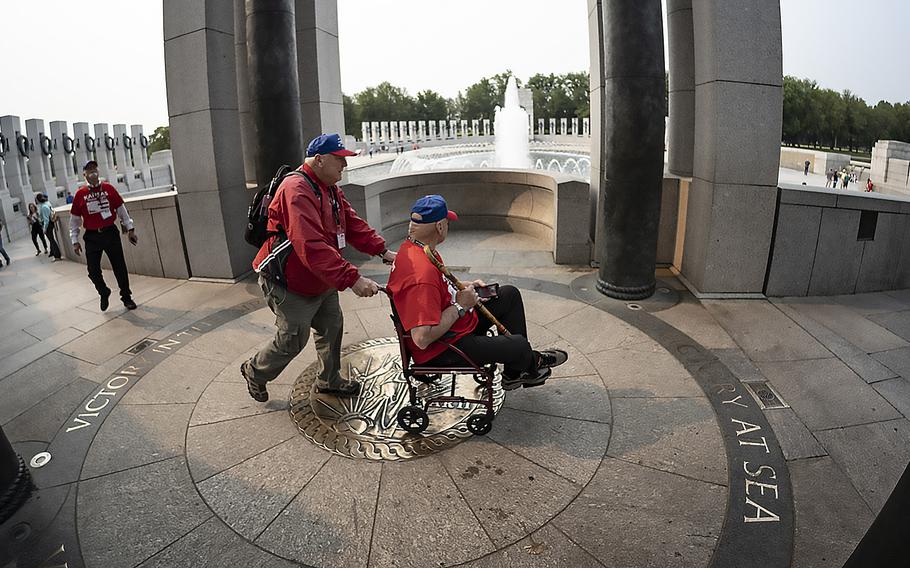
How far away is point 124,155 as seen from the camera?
3619cm

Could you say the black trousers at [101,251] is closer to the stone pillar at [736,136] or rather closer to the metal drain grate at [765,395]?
the metal drain grate at [765,395]

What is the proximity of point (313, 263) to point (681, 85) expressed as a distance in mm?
7239

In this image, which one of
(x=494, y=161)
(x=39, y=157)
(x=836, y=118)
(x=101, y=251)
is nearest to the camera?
(x=101, y=251)

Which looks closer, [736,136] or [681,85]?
[736,136]

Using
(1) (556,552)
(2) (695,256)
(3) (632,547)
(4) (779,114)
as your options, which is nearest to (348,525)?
(1) (556,552)

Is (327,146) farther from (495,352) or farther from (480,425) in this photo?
(480,425)

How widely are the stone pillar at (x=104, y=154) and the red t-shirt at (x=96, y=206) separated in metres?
31.1

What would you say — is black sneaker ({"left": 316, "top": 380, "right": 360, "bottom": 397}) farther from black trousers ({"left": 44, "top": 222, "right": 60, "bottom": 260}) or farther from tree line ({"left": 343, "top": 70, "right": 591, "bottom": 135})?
tree line ({"left": 343, "top": 70, "right": 591, "bottom": 135})

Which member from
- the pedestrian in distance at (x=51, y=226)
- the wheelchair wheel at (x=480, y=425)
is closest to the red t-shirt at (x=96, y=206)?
the wheelchair wheel at (x=480, y=425)

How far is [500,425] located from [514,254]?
5664 millimetres

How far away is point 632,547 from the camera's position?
294 cm

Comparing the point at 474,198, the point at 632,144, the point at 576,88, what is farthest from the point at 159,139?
the point at 632,144

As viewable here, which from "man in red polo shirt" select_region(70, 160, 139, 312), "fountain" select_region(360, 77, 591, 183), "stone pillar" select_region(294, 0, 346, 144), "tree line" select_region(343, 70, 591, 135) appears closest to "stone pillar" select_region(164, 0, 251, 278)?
"man in red polo shirt" select_region(70, 160, 139, 312)

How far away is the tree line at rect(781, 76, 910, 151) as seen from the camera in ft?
215
